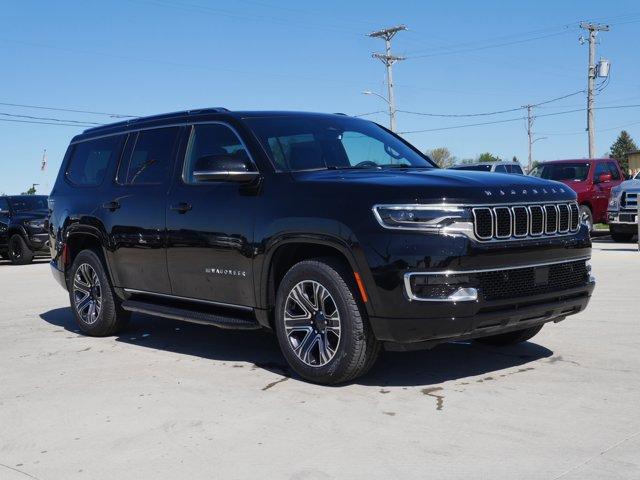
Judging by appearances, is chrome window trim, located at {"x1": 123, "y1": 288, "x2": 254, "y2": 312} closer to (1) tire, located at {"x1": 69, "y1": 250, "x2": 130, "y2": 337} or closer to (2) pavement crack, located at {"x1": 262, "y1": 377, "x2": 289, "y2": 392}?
(1) tire, located at {"x1": 69, "y1": 250, "x2": 130, "y2": 337}

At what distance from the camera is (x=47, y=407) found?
4941mm

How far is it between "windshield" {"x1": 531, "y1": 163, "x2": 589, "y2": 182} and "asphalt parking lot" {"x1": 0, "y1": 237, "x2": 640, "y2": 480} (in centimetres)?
1437

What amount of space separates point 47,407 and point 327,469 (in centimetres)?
217

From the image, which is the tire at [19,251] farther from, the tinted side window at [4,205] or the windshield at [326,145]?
the windshield at [326,145]

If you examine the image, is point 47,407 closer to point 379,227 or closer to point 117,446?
point 117,446

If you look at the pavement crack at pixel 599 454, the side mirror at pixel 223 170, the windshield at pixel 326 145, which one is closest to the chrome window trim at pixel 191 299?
the side mirror at pixel 223 170

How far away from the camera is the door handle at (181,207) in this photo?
607 centimetres

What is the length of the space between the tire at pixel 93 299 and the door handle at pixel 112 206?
0.54 metres

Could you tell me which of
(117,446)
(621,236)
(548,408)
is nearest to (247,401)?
(117,446)

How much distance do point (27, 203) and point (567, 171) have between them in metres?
14.2

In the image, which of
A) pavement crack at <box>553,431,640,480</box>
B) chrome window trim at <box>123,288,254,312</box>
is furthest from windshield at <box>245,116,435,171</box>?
pavement crack at <box>553,431,640,480</box>

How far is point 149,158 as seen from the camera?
6.77 m

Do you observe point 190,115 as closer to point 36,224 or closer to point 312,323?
point 312,323

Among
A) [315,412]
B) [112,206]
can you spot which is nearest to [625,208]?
[112,206]
